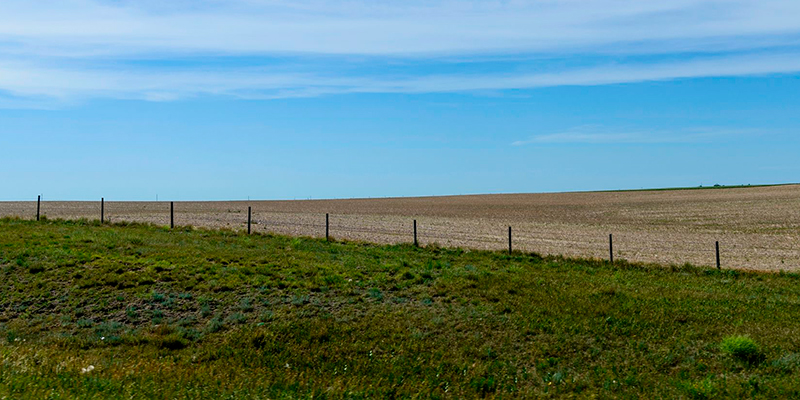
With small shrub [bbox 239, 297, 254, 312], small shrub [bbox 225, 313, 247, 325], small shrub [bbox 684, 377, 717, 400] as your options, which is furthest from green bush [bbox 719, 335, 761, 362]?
small shrub [bbox 239, 297, 254, 312]

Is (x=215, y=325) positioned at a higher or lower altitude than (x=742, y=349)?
higher

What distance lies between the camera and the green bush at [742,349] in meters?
14.8

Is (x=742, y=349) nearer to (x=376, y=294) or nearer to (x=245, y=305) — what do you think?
(x=376, y=294)

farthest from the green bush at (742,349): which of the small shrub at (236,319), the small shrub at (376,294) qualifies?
the small shrub at (236,319)

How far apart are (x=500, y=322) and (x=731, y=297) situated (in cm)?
911

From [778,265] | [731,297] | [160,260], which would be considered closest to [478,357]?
[731,297]

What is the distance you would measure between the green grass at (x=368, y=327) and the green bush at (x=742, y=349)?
119mm

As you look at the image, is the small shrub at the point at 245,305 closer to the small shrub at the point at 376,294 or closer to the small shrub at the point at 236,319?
the small shrub at the point at 236,319

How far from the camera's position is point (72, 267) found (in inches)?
883

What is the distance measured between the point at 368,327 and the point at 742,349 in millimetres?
8871

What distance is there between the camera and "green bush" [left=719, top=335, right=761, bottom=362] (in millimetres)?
14836

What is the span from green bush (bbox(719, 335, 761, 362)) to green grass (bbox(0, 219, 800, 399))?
0.39ft

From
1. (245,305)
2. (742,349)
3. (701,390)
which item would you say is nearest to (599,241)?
(742,349)

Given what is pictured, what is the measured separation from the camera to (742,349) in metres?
14.9
